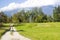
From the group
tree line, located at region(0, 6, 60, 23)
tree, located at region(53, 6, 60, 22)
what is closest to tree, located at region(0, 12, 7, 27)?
tree line, located at region(0, 6, 60, 23)

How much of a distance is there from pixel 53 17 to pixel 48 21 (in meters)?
0.08

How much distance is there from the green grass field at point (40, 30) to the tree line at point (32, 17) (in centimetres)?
6

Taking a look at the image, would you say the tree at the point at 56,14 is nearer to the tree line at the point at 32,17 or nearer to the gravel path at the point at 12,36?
the tree line at the point at 32,17

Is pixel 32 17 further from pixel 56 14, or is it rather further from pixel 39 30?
pixel 56 14

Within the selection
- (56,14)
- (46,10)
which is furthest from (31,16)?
(56,14)

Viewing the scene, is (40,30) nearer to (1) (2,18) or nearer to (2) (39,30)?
(2) (39,30)

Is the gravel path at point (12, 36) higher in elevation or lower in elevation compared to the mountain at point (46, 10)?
lower

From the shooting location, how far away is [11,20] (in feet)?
6.45

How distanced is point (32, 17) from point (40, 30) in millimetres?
207

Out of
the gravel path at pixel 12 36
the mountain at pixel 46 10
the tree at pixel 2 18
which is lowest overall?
the gravel path at pixel 12 36

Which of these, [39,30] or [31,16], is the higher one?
[31,16]

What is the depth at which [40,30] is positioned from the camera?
192 centimetres

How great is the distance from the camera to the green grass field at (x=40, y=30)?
74.5 inches

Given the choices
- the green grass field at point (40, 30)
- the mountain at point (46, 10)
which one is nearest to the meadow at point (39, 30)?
the green grass field at point (40, 30)
